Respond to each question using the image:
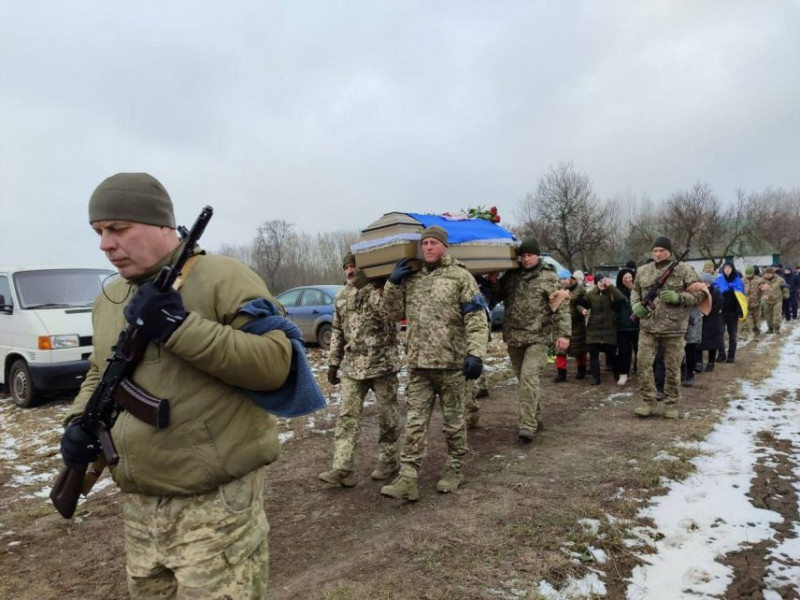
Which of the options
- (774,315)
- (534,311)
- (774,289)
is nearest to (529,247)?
(534,311)

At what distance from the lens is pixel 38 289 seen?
8633mm

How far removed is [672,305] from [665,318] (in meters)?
0.18

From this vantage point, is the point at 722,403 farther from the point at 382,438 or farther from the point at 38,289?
the point at 38,289

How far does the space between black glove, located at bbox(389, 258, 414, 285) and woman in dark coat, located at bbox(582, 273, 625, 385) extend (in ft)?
17.7

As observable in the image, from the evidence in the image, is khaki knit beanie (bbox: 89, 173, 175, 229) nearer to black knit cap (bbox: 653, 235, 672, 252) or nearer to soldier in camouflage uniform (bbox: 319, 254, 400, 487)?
soldier in camouflage uniform (bbox: 319, 254, 400, 487)

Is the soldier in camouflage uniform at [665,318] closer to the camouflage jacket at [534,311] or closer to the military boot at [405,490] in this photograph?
the camouflage jacket at [534,311]

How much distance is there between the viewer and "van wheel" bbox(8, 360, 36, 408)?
8.23m

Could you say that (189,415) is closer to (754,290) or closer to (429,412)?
(429,412)

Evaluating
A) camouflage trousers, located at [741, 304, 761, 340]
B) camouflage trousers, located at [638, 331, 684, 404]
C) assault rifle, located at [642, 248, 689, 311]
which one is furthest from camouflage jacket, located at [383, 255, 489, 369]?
camouflage trousers, located at [741, 304, 761, 340]

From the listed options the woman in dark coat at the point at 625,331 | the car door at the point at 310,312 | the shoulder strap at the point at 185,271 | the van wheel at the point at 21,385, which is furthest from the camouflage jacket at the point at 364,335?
the car door at the point at 310,312

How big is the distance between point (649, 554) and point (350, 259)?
11.6 ft

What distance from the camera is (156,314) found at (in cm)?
183

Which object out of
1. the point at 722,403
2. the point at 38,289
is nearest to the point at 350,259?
the point at 722,403

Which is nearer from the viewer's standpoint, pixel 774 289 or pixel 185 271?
pixel 185 271
